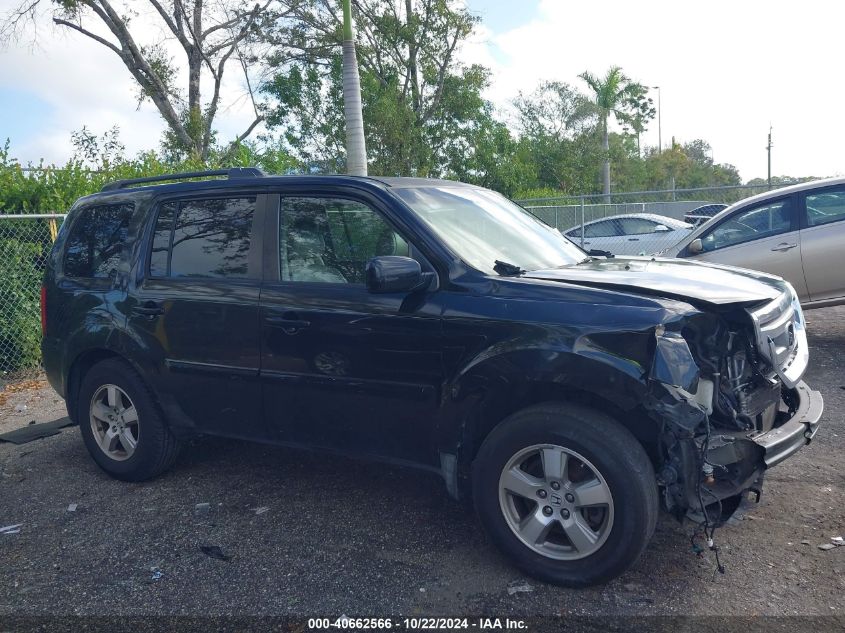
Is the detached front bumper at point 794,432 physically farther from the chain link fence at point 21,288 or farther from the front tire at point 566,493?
the chain link fence at point 21,288

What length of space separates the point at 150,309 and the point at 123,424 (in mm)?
864

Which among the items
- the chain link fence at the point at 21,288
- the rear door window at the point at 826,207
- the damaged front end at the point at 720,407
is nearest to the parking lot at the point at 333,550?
the damaged front end at the point at 720,407

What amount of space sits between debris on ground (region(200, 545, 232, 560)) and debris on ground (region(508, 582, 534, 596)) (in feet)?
4.82

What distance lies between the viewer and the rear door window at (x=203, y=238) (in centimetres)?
447

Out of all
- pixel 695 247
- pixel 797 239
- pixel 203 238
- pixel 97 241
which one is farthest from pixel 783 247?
pixel 97 241

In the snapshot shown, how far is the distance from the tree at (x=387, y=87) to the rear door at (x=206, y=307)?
728 inches

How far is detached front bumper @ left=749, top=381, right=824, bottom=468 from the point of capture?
3.28 metres

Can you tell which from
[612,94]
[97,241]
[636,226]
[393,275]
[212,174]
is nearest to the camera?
[393,275]

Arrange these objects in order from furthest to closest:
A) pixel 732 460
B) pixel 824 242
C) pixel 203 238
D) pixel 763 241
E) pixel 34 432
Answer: pixel 763 241 < pixel 824 242 < pixel 34 432 < pixel 203 238 < pixel 732 460

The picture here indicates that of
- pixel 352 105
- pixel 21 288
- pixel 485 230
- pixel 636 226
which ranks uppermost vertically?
pixel 352 105

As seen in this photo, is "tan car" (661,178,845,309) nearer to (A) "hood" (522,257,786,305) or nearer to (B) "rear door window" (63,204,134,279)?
(A) "hood" (522,257,786,305)

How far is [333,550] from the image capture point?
3.94 meters

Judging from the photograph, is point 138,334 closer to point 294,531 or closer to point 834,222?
point 294,531

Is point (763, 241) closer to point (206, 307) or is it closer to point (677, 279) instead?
point (677, 279)
